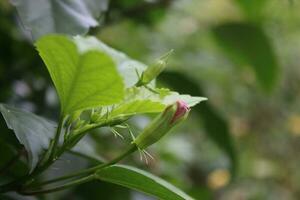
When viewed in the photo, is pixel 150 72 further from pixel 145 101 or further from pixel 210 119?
pixel 210 119

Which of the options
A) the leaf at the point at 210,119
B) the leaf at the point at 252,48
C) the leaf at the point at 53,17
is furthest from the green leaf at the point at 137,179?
the leaf at the point at 252,48

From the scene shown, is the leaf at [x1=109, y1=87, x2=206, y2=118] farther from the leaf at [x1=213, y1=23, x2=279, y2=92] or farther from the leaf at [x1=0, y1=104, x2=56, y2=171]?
the leaf at [x1=213, y1=23, x2=279, y2=92]

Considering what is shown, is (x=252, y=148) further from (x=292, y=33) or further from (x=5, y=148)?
(x=5, y=148)

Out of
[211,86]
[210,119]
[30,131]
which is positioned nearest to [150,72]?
[30,131]

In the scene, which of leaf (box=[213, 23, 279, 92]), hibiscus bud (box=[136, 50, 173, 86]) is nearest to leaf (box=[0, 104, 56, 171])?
hibiscus bud (box=[136, 50, 173, 86])

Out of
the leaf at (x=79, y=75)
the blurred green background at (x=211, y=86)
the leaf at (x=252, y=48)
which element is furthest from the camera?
the leaf at (x=252, y=48)

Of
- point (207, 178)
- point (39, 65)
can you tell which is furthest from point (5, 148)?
point (207, 178)

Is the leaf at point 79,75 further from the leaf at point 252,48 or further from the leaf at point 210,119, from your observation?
the leaf at point 252,48
